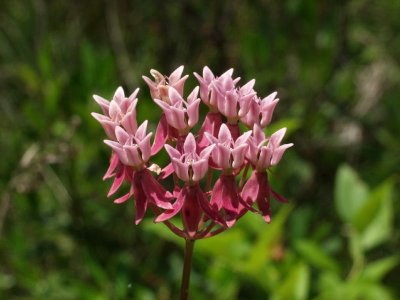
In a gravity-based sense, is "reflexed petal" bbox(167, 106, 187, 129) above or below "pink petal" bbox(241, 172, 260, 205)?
above

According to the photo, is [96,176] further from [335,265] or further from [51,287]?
[335,265]

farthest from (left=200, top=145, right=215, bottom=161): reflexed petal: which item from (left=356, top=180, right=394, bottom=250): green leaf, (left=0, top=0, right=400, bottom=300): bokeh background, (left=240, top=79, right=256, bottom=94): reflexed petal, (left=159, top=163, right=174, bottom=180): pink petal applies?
(left=356, top=180, right=394, bottom=250): green leaf

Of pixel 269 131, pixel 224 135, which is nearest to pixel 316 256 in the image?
pixel 269 131

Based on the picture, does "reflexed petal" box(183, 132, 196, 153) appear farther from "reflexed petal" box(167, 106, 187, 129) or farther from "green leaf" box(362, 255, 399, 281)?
"green leaf" box(362, 255, 399, 281)

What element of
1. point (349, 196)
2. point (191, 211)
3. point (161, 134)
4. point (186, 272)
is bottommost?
point (186, 272)

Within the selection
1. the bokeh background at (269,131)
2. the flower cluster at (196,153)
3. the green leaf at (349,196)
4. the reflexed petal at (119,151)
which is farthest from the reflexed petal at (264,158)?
the green leaf at (349,196)

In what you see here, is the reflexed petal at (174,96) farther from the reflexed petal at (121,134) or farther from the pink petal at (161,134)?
the reflexed petal at (121,134)

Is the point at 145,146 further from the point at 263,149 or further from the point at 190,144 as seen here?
the point at 263,149
